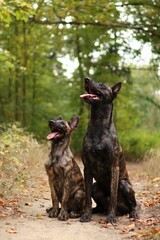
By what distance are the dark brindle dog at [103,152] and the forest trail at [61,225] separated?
0.86 feet

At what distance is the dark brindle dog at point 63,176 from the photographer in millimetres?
6855

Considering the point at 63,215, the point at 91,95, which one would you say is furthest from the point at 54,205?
the point at 91,95

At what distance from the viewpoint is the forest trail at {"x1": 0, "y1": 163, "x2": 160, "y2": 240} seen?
5805 mm

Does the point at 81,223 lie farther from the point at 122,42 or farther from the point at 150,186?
the point at 122,42

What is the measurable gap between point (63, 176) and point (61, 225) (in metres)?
0.79

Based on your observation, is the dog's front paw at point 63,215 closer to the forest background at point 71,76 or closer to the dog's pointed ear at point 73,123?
the dog's pointed ear at point 73,123

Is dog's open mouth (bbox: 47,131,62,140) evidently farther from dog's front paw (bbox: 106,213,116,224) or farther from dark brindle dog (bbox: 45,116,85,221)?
dog's front paw (bbox: 106,213,116,224)

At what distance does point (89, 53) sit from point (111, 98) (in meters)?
14.9

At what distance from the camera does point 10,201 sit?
8117mm

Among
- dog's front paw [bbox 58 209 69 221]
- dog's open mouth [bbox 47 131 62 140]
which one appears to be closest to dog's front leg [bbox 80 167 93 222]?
dog's front paw [bbox 58 209 69 221]

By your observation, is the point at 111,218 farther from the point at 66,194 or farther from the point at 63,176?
the point at 63,176

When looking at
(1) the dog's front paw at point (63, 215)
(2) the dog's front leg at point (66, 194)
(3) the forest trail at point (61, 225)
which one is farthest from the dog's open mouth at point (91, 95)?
(3) the forest trail at point (61, 225)

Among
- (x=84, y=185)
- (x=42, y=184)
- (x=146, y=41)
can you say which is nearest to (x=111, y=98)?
(x=84, y=185)

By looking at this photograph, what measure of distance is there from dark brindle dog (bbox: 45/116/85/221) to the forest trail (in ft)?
0.83
